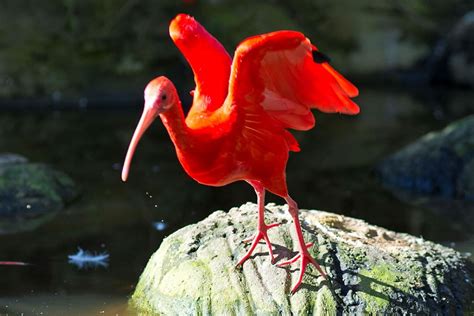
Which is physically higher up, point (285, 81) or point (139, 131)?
point (285, 81)

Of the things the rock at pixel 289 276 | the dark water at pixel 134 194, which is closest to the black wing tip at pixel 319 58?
the rock at pixel 289 276

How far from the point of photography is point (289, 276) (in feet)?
13.9

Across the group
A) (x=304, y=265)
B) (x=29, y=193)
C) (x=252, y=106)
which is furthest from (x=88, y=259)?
(x=252, y=106)

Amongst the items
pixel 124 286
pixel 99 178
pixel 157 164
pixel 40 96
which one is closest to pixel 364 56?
pixel 40 96

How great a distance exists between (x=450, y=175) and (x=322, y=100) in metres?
4.21

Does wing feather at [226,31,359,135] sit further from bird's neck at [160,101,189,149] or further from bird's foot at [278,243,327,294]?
bird's foot at [278,243,327,294]

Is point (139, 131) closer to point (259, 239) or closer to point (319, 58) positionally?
point (319, 58)

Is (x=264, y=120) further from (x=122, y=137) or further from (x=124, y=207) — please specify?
(x=122, y=137)

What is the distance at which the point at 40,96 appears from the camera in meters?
13.5

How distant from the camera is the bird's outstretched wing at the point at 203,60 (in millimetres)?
4152

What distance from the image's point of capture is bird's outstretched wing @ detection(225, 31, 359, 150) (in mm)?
3832

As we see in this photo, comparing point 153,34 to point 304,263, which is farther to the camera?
point 153,34

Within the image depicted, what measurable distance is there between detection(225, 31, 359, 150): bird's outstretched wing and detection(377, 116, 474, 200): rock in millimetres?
3962

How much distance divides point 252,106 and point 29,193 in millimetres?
3989
